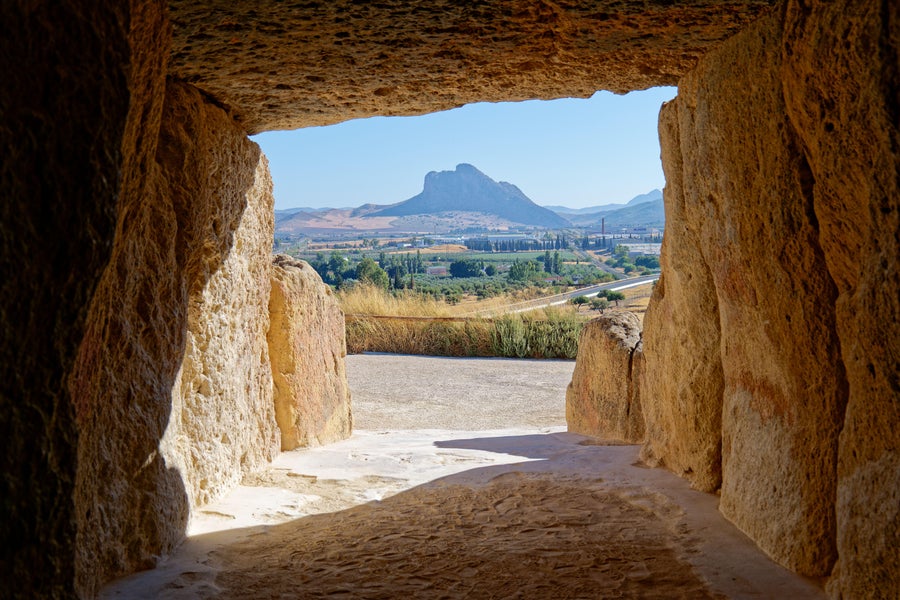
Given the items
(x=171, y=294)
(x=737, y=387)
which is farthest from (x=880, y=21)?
(x=171, y=294)

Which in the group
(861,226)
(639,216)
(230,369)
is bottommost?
(230,369)

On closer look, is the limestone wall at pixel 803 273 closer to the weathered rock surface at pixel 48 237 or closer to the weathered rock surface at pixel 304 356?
the weathered rock surface at pixel 48 237

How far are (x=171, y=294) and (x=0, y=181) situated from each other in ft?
6.07

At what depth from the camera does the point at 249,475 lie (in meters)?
4.88

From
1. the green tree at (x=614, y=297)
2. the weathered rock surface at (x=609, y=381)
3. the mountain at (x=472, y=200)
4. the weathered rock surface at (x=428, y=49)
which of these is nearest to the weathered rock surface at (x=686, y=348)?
the weathered rock surface at (x=428, y=49)

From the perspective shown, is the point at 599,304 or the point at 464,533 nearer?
the point at 464,533

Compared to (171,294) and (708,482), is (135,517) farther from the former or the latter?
(708,482)

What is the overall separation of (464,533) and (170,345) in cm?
156

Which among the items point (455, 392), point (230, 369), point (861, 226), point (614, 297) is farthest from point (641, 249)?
point (861, 226)

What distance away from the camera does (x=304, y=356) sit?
5.93 meters

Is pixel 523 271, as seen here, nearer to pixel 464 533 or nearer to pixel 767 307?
pixel 464 533

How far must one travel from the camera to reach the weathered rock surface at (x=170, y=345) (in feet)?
9.61

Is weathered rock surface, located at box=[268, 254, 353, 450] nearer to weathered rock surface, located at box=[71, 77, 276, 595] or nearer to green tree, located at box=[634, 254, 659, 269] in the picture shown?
weathered rock surface, located at box=[71, 77, 276, 595]

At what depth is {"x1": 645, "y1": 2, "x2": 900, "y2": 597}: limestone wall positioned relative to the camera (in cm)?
243
